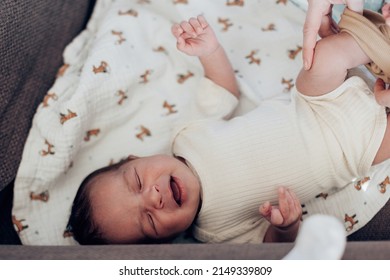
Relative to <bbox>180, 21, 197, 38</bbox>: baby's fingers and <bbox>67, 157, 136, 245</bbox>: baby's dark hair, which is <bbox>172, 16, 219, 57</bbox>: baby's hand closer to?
<bbox>180, 21, 197, 38</bbox>: baby's fingers

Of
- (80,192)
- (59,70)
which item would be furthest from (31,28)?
(80,192)

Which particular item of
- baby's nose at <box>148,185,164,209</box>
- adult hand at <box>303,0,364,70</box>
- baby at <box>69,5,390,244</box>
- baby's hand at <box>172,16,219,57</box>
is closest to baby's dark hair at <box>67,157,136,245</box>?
baby at <box>69,5,390,244</box>

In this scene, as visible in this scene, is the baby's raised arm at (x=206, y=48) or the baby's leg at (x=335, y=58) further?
the baby's raised arm at (x=206, y=48)

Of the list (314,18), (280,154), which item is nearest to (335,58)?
(314,18)

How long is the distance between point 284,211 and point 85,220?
0.42m

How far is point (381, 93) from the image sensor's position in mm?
936

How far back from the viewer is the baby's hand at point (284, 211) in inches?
35.6

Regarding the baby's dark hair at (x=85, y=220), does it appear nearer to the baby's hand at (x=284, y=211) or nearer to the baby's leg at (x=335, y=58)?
the baby's hand at (x=284, y=211)

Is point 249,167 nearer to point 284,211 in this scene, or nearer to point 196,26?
point 284,211

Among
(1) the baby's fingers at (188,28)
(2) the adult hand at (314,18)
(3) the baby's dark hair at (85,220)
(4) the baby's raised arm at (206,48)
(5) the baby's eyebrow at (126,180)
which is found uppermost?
(2) the adult hand at (314,18)

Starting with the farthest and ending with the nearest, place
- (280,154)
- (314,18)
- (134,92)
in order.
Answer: (134,92) → (280,154) → (314,18)

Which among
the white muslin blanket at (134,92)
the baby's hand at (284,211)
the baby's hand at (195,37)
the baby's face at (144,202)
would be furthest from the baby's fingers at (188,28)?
the baby's hand at (284,211)

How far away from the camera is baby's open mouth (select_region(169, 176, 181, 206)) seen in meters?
A: 0.99

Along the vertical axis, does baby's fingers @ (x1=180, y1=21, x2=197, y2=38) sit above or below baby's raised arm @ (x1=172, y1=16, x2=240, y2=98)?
above
